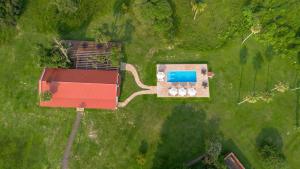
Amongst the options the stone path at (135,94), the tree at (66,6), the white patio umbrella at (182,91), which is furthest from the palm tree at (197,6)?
the tree at (66,6)

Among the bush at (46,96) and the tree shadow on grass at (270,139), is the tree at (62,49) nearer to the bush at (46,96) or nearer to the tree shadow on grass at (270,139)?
the bush at (46,96)

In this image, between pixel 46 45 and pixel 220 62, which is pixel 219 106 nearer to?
pixel 220 62

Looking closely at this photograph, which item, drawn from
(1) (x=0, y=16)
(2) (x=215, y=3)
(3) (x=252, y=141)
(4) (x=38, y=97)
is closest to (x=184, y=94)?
(3) (x=252, y=141)

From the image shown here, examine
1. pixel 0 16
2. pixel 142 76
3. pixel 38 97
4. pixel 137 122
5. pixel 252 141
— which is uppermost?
pixel 0 16

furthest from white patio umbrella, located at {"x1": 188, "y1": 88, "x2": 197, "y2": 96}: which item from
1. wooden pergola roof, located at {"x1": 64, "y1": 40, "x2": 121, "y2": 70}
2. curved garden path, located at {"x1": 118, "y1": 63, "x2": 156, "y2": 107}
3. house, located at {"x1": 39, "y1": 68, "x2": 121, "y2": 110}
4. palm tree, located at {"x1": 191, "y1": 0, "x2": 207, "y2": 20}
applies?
palm tree, located at {"x1": 191, "y1": 0, "x2": 207, "y2": 20}

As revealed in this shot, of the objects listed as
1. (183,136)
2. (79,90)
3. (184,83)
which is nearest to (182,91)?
(184,83)

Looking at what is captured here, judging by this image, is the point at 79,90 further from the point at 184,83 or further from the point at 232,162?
the point at 232,162
